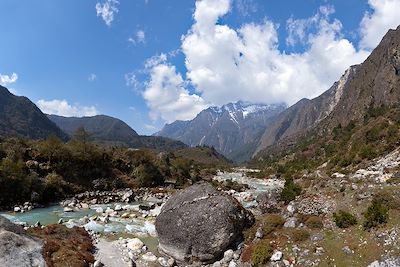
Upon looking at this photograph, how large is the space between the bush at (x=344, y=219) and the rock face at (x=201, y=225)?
7.33 metres

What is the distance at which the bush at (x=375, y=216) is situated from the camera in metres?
24.5

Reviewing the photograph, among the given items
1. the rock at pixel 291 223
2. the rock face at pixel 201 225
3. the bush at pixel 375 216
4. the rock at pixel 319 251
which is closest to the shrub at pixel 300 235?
the rock at pixel 291 223

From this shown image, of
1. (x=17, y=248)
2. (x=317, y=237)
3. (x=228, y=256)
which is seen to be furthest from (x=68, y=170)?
(x=317, y=237)

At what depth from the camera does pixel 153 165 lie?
91.4 m

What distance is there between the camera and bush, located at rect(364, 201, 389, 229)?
24469 mm

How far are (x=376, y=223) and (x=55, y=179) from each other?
55172 millimetres

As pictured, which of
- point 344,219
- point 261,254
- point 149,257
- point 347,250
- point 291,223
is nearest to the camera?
point 347,250


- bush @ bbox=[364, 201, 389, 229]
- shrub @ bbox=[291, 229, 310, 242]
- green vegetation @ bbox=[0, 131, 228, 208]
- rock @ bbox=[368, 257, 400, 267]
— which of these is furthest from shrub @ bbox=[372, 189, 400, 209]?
green vegetation @ bbox=[0, 131, 228, 208]

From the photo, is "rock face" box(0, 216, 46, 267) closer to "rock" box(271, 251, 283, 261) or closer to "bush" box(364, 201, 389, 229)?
"rock" box(271, 251, 283, 261)

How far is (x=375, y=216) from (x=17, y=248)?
23434mm

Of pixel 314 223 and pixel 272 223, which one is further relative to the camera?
pixel 272 223

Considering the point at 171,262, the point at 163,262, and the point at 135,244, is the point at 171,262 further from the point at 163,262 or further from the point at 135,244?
the point at 135,244

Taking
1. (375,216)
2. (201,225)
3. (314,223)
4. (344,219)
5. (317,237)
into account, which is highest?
(375,216)

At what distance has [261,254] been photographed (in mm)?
25531
